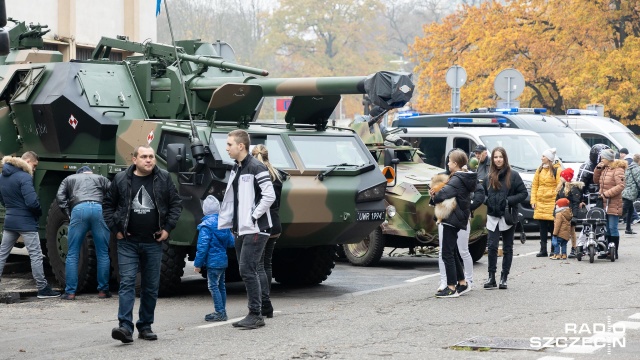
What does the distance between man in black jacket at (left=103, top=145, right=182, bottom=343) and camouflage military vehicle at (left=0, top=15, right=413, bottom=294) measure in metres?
2.56

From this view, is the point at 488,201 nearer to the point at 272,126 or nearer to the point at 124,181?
the point at 272,126

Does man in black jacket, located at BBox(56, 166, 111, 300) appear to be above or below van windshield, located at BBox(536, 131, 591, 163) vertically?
below

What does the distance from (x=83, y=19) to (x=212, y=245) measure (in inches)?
696

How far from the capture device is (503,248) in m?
14.7

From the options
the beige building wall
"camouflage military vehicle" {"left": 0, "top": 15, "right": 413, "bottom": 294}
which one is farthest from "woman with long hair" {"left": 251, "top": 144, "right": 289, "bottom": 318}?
the beige building wall

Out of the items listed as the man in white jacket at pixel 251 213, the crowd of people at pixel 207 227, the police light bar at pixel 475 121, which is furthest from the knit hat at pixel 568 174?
the man in white jacket at pixel 251 213

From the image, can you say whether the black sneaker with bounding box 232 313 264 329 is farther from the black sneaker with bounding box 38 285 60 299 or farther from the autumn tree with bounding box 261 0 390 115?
the autumn tree with bounding box 261 0 390 115

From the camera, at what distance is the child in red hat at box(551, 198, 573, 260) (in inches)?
734

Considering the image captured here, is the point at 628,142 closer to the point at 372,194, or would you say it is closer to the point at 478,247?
the point at 478,247

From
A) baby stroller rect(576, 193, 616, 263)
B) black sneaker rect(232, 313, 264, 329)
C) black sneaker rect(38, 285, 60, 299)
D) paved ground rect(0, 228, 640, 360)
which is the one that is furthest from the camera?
baby stroller rect(576, 193, 616, 263)

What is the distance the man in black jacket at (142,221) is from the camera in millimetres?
10898

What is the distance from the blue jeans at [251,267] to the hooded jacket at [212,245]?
573 millimetres

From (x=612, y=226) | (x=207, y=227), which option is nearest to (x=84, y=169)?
(x=207, y=227)

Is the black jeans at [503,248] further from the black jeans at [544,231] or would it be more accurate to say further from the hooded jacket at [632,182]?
the hooded jacket at [632,182]
